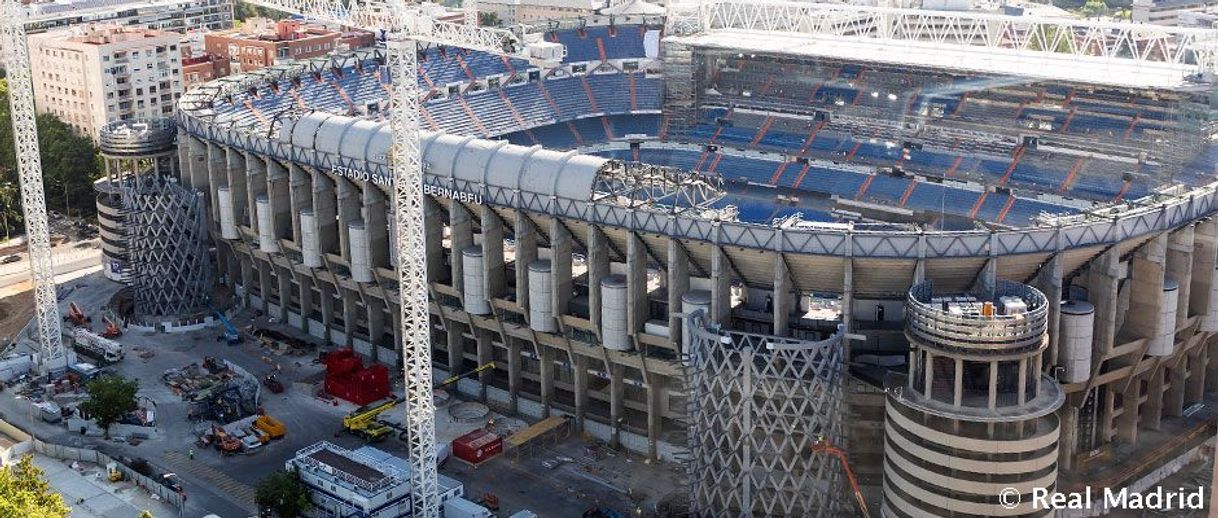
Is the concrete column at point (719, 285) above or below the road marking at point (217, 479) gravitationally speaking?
above

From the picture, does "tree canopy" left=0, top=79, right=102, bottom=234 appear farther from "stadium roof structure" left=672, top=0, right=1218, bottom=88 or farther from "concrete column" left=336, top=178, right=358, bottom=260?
"stadium roof structure" left=672, top=0, right=1218, bottom=88

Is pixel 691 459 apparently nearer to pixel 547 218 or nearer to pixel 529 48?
pixel 547 218

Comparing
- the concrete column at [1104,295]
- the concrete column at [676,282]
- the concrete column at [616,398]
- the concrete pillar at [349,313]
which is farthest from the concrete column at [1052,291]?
the concrete pillar at [349,313]

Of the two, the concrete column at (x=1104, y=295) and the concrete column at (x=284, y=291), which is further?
the concrete column at (x=284, y=291)

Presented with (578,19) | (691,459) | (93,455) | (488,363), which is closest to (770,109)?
(578,19)

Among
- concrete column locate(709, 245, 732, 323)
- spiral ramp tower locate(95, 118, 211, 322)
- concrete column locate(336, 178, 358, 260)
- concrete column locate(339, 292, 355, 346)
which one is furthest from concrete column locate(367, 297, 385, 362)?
concrete column locate(709, 245, 732, 323)

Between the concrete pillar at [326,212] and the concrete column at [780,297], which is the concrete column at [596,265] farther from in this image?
the concrete pillar at [326,212]
